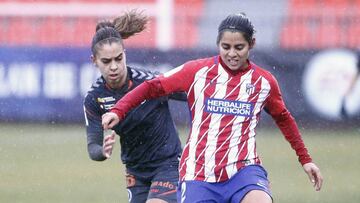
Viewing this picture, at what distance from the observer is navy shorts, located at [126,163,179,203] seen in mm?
6223

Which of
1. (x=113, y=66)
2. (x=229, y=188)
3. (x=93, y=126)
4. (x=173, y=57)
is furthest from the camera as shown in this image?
(x=173, y=57)

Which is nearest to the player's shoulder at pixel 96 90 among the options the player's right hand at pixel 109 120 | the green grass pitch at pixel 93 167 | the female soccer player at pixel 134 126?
the female soccer player at pixel 134 126

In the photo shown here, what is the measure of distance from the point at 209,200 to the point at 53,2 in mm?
7776

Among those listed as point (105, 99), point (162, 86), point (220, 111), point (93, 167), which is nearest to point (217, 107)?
point (220, 111)

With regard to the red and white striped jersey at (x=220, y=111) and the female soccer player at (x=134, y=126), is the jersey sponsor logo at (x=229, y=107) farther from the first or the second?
the female soccer player at (x=134, y=126)

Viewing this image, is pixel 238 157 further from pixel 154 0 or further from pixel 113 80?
pixel 154 0

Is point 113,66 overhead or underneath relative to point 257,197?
overhead

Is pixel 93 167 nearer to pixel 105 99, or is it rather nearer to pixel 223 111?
pixel 105 99

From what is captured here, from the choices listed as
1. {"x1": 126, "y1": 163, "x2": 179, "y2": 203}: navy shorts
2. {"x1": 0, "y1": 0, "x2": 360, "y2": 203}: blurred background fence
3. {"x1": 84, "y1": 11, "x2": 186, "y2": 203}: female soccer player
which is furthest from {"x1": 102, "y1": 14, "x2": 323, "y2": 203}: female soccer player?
{"x1": 0, "y1": 0, "x2": 360, "y2": 203}: blurred background fence

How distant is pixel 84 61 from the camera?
12672 mm

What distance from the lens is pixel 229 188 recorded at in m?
5.57

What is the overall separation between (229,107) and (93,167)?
5602mm

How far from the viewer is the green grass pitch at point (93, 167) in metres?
9.39

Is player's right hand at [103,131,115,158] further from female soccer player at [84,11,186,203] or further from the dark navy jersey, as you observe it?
the dark navy jersey
